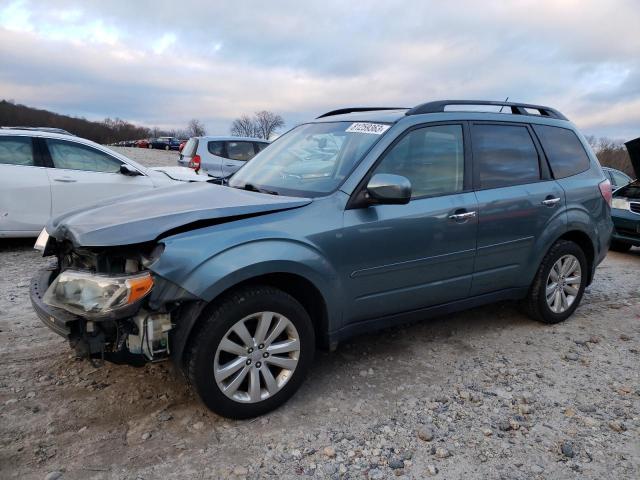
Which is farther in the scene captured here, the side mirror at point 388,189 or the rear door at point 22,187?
the rear door at point 22,187

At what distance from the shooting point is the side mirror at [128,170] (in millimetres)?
6887

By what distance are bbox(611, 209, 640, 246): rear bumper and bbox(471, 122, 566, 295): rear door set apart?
15.6 ft

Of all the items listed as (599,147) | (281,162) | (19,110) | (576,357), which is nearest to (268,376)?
(281,162)

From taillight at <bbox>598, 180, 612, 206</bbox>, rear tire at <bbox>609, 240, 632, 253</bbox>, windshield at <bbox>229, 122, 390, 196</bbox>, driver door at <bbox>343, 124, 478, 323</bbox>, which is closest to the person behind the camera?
driver door at <bbox>343, 124, 478, 323</bbox>

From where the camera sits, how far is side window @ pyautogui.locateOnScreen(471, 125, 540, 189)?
3.78 meters

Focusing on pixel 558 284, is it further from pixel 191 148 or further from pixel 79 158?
pixel 191 148

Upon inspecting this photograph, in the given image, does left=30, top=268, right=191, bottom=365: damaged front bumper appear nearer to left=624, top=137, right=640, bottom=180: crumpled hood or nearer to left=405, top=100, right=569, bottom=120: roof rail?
left=405, top=100, right=569, bottom=120: roof rail

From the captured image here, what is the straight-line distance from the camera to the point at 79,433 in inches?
104

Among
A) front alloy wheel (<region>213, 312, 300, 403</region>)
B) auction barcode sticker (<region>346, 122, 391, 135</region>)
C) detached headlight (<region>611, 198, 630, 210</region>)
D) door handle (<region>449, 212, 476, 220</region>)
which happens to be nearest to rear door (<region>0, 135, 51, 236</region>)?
auction barcode sticker (<region>346, 122, 391, 135</region>)

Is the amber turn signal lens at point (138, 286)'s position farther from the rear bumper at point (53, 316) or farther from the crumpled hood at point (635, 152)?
the crumpled hood at point (635, 152)

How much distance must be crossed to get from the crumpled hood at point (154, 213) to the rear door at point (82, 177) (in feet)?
12.1

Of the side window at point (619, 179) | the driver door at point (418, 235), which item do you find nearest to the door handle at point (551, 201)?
the driver door at point (418, 235)

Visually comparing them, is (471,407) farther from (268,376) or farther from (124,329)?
(124,329)

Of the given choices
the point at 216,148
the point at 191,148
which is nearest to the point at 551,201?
the point at 216,148
